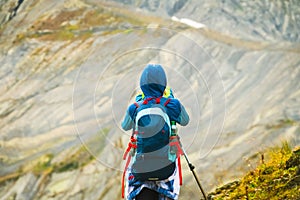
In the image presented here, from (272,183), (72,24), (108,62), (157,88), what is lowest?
(272,183)

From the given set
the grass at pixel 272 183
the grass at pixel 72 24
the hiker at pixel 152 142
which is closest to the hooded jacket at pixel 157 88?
the hiker at pixel 152 142

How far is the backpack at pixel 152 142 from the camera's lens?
2705mm

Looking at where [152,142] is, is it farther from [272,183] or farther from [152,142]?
[272,183]

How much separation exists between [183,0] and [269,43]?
1.68 metres

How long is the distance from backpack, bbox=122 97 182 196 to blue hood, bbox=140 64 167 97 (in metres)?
0.05

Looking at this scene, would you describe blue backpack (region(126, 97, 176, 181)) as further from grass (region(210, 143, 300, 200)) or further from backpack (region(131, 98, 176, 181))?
grass (region(210, 143, 300, 200))

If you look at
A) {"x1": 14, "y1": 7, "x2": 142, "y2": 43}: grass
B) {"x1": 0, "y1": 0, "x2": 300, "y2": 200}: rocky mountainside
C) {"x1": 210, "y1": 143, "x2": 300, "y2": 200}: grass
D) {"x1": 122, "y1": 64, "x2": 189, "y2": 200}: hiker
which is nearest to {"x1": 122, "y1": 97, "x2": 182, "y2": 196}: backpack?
{"x1": 122, "y1": 64, "x2": 189, "y2": 200}: hiker

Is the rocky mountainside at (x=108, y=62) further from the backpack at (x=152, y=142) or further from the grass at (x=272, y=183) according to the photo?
the backpack at (x=152, y=142)

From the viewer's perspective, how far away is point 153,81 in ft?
9.21

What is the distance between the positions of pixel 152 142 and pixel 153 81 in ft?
1.19

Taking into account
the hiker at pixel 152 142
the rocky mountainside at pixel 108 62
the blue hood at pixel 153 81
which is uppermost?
the blue hood at pixel 153 81

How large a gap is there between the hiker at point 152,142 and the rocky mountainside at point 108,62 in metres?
1.97

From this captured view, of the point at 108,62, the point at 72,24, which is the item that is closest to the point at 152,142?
the point at 108,62

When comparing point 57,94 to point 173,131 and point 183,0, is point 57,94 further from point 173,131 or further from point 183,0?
point 173,131
